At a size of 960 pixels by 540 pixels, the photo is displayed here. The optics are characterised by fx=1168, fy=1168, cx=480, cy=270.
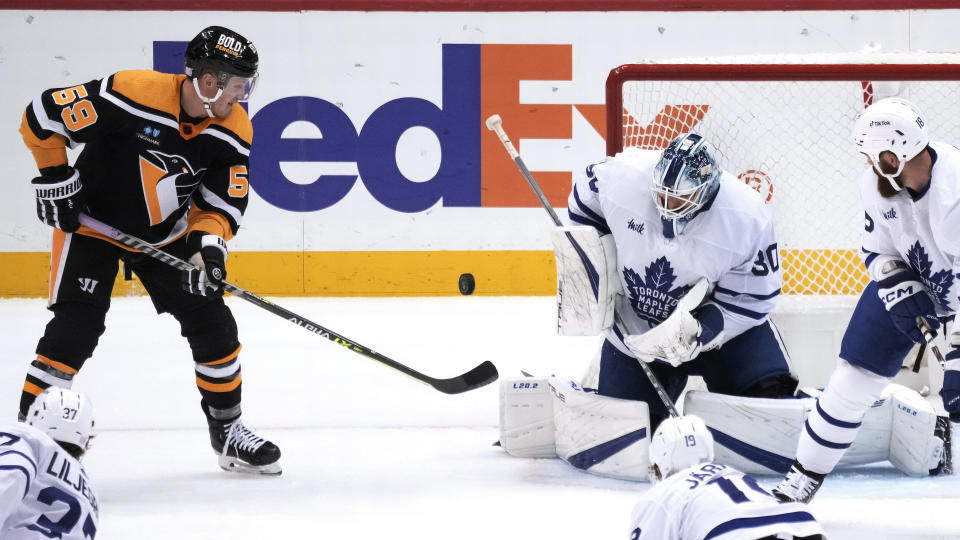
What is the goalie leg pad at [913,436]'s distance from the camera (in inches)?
112

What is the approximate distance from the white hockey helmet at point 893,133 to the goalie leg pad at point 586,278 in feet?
2.46

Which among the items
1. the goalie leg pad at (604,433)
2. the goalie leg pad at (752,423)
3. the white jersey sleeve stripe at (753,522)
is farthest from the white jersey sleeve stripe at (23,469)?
the goalie leg pad at (752,423)

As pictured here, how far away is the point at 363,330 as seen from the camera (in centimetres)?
495

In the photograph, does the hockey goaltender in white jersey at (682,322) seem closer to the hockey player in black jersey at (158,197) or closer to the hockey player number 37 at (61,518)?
the hockey player in black jersey at (158,197)

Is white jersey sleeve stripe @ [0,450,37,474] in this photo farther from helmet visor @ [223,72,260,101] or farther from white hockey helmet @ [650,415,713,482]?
helmet visor @ [223,72,260,101]

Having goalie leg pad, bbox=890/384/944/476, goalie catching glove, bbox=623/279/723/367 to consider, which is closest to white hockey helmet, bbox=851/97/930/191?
goalie catching glove, bbox=623/279/723/367

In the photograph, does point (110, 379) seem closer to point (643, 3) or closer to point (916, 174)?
point (916, 174)

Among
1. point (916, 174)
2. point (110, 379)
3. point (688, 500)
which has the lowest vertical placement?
point (110, 379)

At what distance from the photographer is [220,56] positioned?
277 centimetres

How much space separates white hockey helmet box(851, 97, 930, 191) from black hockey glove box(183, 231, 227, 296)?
4.94ft

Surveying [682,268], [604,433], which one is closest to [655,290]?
[682,268]

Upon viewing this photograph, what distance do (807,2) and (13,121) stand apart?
12.8ft

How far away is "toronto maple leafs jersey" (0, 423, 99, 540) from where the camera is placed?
162 cm

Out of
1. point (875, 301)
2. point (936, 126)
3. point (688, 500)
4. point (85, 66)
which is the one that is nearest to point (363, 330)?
point (85, 66)
